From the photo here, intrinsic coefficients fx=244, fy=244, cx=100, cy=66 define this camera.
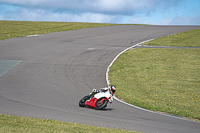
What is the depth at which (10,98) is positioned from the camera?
44.2 ft

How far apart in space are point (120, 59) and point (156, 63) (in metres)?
3.81

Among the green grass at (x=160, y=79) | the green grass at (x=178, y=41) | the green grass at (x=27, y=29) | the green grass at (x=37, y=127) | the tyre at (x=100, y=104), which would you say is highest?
the green grass at (x=27, y=29)

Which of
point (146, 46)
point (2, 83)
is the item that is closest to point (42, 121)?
point (2, 83)

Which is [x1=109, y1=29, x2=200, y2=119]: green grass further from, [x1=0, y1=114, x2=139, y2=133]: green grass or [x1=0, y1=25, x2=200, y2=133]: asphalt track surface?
[x1=0, y1=114, x2=139, y2=133]: green grass

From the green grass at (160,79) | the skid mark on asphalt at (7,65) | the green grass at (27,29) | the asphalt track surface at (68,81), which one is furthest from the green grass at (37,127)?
the green grass at (27,29)

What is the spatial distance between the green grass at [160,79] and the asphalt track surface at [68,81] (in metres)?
1.42

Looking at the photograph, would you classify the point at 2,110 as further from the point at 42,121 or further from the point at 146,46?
the point at 146,46

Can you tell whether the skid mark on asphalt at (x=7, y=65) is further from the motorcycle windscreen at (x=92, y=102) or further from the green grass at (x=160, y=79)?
the motorcycle windscreen at (x=92, y=102)

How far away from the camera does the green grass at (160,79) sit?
14906 mm

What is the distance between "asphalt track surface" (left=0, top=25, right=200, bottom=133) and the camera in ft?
34.3

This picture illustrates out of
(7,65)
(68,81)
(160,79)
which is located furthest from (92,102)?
(7,65)

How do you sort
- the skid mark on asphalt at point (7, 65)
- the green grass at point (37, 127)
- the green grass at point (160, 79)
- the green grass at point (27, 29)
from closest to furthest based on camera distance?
1. the green grass at point (37, 127)
2. the green grass at point (160, 79)
3. the skid mark on asphalt at point (7, 65)
4. the green grass at point (27, 29)

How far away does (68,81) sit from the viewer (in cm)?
1875

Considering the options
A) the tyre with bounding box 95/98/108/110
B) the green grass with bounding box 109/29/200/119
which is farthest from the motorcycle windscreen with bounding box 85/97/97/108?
the green grass with bounding box 109/29/200/119
